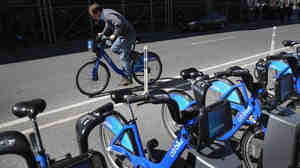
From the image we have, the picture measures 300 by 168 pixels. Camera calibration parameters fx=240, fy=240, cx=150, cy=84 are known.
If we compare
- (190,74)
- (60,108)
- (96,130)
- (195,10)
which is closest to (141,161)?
(190,74)

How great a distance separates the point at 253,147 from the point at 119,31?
12.6ft

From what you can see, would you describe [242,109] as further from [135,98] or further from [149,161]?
[135,98]

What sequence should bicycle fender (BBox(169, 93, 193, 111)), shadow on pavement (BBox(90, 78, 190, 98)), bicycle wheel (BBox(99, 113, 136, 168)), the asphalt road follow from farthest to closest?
shadow on pavement (BBox(90, 78, 190, 98)), the asphalt road, bicycle fender (BBox(169, 93, 193, 111)), bicycle wheel (BBox(99, 113, 136, 168))

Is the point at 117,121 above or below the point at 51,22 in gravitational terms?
below

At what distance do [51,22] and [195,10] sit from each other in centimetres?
1745

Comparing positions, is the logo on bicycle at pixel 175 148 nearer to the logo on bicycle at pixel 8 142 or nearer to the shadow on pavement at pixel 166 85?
the logo on bicycle at pixel 8 142

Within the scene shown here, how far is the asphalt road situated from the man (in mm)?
796

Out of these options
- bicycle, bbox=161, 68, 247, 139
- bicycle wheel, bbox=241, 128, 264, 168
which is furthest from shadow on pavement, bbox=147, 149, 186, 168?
bicycle wheel, bbox=241, 128, 264, 168

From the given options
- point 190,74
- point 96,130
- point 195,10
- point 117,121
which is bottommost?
point 96,130

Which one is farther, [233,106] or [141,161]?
[233,106]

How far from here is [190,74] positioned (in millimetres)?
2994

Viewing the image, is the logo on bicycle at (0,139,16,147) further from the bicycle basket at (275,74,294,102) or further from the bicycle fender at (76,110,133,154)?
the bicycle basket at (275,74,294,102)

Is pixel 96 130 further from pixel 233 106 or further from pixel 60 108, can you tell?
pixel 233 106

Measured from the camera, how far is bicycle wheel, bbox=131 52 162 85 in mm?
5914
